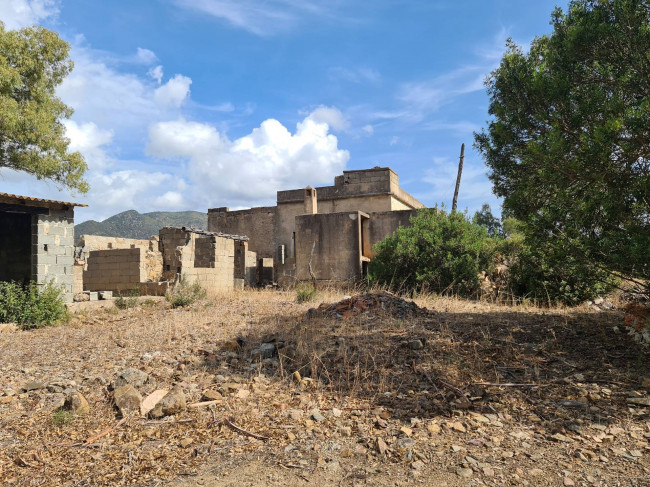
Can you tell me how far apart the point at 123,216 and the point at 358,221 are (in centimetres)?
10200

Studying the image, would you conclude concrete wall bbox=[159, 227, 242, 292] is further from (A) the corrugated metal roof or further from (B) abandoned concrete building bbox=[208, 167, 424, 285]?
(A) the corrugated metal roof

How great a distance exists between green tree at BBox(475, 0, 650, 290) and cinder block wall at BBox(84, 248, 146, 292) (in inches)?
505

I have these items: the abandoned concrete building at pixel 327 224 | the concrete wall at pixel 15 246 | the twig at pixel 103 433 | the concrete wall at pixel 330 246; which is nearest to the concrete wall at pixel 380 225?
the abandoned concrete building at pixel 327 224

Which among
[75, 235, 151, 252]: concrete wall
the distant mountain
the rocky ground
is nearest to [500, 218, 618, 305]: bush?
the rocky ground

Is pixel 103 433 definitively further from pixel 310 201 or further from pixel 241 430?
pixel 310 201

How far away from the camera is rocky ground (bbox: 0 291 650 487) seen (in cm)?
383

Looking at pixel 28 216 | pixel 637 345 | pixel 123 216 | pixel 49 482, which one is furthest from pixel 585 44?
pixel 123 216

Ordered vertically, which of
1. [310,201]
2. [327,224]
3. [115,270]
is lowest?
[115,270]

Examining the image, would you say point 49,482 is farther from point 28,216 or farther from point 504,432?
point 28,216

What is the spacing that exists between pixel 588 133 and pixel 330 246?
1312 cm

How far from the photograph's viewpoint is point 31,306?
36.2 ft

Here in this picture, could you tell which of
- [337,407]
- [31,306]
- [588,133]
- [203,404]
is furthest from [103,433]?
[31,306]

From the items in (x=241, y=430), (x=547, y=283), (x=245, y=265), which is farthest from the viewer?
(x=245, y=265)

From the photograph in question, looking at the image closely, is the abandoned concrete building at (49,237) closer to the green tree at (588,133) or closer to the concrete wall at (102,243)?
the concrete wall at (102,243)
